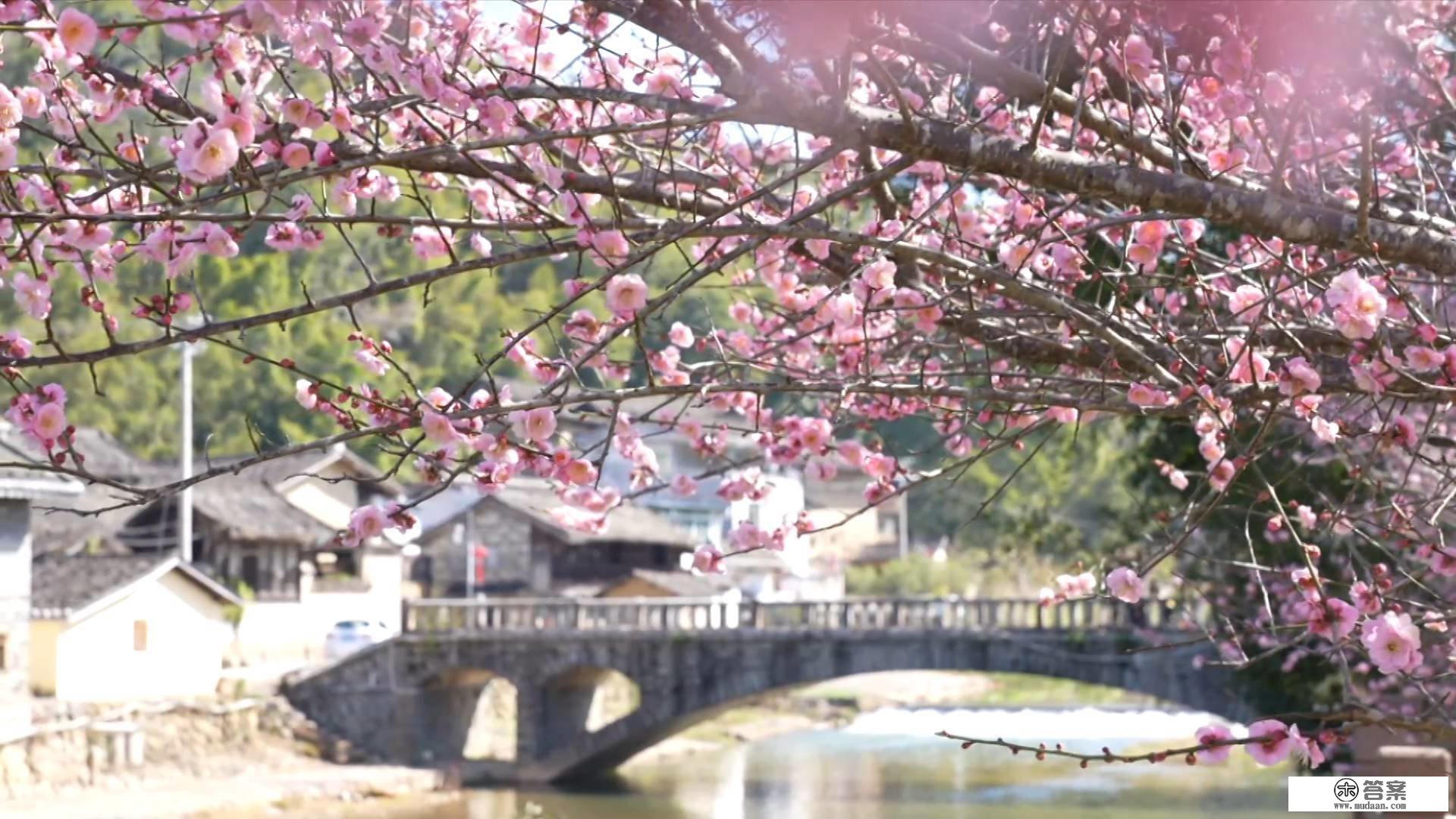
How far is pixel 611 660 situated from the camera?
3344cm

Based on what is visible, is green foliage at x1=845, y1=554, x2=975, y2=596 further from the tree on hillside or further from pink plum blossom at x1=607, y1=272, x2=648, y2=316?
pink plum blossom at x1=607, y1=272, x2=648, y2=316

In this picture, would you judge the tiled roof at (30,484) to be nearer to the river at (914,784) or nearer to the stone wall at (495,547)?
the river at (914,784)

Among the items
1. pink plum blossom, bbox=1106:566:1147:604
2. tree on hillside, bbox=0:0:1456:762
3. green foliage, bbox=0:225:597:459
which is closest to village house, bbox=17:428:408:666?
green foliage, bbox=0:225:597:459

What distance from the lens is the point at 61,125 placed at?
612cm

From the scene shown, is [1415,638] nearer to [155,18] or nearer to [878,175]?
[878,175]

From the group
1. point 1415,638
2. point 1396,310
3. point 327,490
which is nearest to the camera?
point 1415,638

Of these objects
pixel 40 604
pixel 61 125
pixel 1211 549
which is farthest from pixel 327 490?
pixel 61 125

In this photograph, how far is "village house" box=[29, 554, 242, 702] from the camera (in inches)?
1156

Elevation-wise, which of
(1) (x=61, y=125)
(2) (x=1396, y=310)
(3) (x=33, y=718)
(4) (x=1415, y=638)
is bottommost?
(3) (x=33, y=718)

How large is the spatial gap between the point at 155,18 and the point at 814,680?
2759cm

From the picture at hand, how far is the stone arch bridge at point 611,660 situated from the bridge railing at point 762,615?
4cm

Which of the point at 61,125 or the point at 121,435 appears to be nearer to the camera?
the point at 61,125

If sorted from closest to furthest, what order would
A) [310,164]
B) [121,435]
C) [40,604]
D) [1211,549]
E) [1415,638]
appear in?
[1415,638]
[310,164]
[1211,549]
[40,604]
[121,435]

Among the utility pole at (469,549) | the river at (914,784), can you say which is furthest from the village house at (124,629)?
the utility pole at (469,549)
